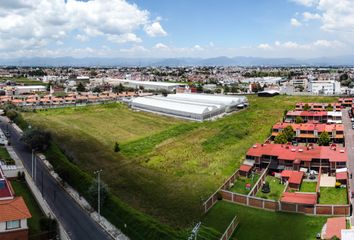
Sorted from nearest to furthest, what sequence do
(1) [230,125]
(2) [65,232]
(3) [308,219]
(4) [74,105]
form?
(2) [65,232]
(3) [308,219]
(1) [230,125]
(4) [74,105]

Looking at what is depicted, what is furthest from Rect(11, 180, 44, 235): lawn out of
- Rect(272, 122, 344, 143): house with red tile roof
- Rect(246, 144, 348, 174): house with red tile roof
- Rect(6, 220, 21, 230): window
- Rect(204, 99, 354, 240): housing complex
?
Rect(272, 122, 344, 143): house with red tile roof

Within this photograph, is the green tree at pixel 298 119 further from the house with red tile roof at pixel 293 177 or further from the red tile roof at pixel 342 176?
the red tile roof at pixel 342 176

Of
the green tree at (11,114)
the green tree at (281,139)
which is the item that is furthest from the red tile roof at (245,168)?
the green tree at (11,114)

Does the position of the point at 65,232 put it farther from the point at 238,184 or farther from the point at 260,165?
the point at 260,165

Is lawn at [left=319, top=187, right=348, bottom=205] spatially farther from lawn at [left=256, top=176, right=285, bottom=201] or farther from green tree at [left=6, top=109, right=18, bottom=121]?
green tree at [left=6, top=109, right=18, bottom=121]

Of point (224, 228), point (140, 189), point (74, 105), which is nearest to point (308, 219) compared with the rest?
point (224, 228)

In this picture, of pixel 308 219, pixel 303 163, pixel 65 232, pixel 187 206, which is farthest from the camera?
pixel 303 163
